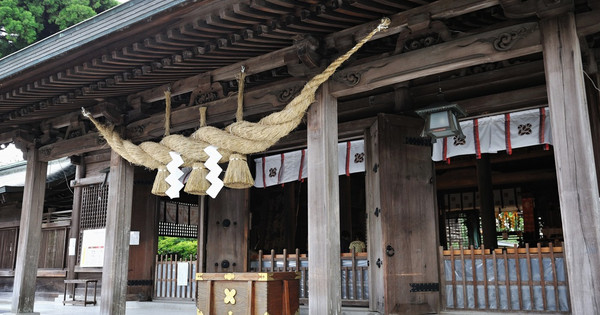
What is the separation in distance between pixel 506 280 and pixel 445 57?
10.2ft

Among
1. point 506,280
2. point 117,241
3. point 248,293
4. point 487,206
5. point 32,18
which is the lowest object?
point 248,293

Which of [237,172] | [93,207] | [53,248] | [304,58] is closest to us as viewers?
[304,58]

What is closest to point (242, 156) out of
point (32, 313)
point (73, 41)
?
point (73, 41)

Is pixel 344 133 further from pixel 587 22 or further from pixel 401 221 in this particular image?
pixel 587 22

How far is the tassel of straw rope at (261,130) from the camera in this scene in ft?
16.4

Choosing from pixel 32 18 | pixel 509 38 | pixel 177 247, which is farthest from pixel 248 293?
pixel 32 18

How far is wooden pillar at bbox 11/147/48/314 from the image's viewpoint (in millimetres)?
7852

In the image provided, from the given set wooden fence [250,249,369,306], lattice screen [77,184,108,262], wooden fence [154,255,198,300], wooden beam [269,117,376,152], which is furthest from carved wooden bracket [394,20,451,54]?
lattice screen [77,184,108,262]

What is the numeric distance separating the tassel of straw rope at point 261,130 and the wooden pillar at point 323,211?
0.63 feet

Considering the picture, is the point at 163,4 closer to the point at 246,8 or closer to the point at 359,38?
the point at 246,8

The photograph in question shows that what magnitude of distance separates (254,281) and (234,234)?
2877 mm

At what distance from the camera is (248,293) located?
550cm

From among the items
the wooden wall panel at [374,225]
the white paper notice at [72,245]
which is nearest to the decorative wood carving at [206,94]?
the wooden wall panel at [374,225]

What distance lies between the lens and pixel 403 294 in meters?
6.30
